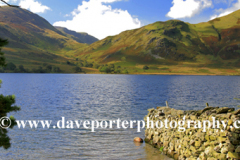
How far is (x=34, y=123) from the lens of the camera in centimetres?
3170

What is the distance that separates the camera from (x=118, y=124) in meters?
31.6

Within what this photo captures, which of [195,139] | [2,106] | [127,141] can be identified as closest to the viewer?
[2,106]

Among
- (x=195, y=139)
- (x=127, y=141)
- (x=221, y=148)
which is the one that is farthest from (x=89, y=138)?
(x=221, y=148)

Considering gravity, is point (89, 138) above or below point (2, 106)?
below

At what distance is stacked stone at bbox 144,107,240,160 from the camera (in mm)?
13617

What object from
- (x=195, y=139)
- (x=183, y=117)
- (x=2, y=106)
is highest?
(x=2, y=106)

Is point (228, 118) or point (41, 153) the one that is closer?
point (228, 118)

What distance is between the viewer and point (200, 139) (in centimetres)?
1574

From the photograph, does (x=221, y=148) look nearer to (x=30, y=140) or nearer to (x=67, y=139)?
(x=67, y=139)

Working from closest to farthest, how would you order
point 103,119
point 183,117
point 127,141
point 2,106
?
1. point 2,106
2. point 183,117
3. point 127,141
4. point 103,119

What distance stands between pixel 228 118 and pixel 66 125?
2328cm

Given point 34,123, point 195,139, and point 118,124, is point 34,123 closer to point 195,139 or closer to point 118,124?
point 118,124

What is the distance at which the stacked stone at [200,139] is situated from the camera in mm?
13617

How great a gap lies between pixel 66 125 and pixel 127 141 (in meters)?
11.6
